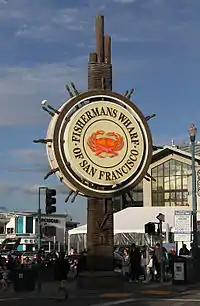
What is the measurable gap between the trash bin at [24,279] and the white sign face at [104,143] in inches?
155

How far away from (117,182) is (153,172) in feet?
154

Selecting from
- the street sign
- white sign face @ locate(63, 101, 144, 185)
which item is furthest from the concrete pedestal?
the street sign

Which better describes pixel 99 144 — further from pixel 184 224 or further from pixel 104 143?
pixel 184 224

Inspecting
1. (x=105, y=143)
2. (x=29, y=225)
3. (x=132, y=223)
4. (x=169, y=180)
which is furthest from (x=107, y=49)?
(x=29, y=225)

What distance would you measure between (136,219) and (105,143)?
24.2 m

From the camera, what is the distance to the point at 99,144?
20.8 m

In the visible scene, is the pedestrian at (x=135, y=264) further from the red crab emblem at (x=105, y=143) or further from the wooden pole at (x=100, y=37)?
the wooden pole at (x=100, y=37)

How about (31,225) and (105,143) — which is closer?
(105,143)

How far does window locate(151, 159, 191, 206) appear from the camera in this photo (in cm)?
6531

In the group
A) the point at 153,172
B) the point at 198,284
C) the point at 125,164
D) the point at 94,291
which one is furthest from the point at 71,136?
the point at 153,172

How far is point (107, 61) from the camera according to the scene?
21406mm

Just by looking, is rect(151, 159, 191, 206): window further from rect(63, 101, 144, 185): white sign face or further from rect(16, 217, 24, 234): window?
rect(63, 101, 144, 185): white sign face

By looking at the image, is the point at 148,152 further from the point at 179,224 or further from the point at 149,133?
the point at 179,224

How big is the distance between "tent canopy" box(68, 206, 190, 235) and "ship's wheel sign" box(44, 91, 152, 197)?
2041 cm
